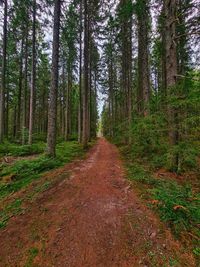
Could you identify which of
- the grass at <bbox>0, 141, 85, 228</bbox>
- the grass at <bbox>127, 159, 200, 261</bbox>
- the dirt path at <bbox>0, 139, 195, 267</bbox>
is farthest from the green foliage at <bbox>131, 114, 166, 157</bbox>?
the grass at <bbox>0, 141, 85, 228</bbox>

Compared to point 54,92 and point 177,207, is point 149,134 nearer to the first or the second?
point 177,207

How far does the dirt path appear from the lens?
242cm

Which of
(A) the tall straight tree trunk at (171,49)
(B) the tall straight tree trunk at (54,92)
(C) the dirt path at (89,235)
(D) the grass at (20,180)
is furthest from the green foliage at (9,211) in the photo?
(A) the tall straight tree trunk at (171,49)

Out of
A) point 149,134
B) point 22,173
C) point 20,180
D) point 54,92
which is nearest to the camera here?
point 20,180

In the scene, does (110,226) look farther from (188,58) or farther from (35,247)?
(188,58)

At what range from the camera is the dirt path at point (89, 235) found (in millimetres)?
2418

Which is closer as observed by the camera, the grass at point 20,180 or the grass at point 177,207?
the grass at point 177,207

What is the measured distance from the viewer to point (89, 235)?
113 inches

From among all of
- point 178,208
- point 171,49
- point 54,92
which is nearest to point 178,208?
point 178,208

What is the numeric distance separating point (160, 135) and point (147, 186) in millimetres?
2790

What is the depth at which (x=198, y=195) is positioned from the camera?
444 cm

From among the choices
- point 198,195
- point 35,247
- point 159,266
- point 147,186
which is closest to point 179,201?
point 198,195

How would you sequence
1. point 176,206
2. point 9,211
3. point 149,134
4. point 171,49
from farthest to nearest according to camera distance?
point 149,134 → point 171,49 → point 9,211 → point 176,206

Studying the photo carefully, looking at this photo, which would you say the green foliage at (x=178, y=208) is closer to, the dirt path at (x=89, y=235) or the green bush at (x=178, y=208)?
the green bush at (x=178, y=208)
